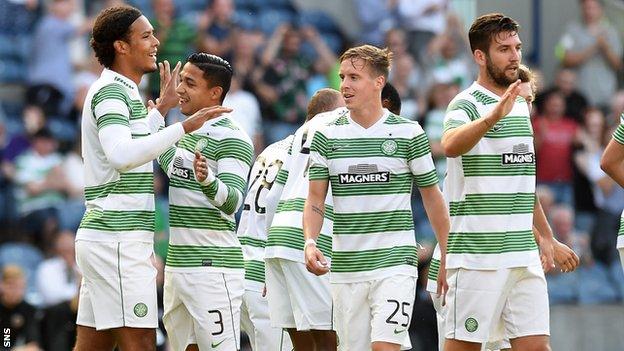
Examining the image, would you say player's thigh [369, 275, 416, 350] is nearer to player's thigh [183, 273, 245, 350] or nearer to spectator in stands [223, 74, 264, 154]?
player's thigh [183, 273, 245, 350]

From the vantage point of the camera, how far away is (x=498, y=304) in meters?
9.91

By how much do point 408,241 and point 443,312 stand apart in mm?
796

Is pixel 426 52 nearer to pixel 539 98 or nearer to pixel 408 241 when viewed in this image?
pixel 539 98

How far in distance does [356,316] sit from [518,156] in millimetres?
1466

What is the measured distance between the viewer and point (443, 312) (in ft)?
35.2

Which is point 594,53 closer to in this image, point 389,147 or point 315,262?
point 389,147

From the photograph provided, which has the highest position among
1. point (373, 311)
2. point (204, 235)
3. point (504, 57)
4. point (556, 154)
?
Answer: point (504, 57)

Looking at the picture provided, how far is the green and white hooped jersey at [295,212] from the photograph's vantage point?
11.1m

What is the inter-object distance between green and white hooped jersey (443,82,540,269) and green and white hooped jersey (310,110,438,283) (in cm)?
34

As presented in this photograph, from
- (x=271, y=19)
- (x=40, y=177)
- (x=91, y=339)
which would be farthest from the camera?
(x=271, y=19)

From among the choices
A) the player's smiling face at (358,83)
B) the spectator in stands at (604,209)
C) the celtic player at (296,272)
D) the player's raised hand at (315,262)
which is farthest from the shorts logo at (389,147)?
the spectator in stands at (604,209)

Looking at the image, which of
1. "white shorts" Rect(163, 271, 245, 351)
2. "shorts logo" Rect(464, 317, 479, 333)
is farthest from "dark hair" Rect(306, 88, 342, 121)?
"shorts logo" Rect(464, 317, 479, 333)

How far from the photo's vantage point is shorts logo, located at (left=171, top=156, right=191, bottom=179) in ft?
34.3

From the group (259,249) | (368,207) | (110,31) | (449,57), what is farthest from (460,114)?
(449,57)
